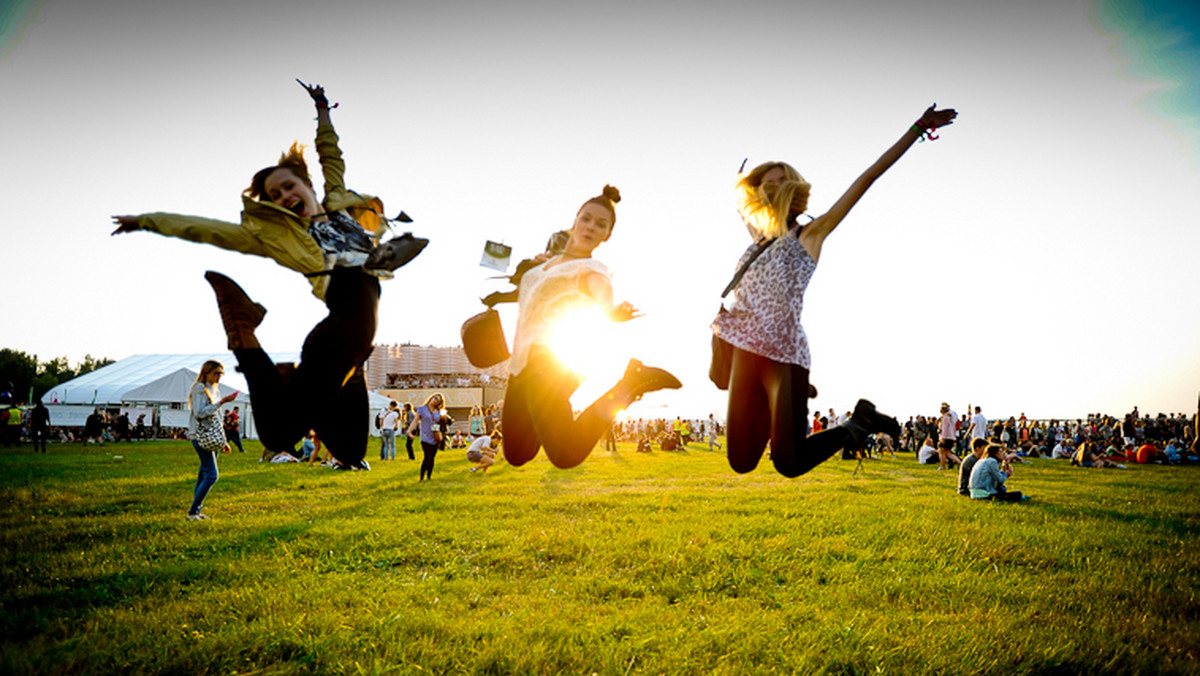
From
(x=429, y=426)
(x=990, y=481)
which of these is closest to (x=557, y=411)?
(x=429, y=426)

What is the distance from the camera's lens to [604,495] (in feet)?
51.5

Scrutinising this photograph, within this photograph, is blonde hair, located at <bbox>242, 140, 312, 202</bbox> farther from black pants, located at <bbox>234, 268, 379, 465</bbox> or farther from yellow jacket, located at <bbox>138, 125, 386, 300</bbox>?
black pants, located at <bbox>234, 268, 379, 465</bbox>

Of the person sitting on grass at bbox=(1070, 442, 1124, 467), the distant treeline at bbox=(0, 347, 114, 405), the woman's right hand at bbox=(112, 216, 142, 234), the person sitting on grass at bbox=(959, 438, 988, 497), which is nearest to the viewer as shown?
the woman's right hand at bbox=(112, 216, 142, 234)

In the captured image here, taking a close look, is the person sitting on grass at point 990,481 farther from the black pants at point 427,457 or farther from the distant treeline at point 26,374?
the distant treeline at point 26,374

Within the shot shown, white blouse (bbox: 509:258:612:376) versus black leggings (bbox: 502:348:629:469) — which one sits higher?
white blouse (bbox: 509:258:612:376)

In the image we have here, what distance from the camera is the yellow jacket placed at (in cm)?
349

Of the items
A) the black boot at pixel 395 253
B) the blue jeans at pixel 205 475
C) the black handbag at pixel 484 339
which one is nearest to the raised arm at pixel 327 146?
the black boot at pixel 395 253

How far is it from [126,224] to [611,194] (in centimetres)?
310

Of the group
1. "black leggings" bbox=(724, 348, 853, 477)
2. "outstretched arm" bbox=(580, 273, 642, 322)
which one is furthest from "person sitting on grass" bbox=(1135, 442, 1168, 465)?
"outstretched arm" bbox=(580, 273, 642, 322)

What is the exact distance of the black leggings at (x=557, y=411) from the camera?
4.41m

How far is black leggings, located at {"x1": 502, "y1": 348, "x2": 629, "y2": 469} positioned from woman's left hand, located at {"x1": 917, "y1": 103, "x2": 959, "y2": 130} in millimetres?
2691

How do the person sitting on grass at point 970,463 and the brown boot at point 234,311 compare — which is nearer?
the brown boot at point 234,311

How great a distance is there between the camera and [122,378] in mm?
48094

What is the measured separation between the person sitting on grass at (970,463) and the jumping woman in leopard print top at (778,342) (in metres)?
13.7
